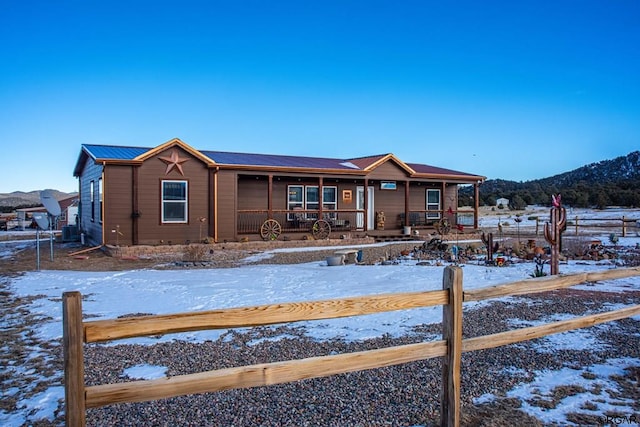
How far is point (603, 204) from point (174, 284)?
51.5 metres

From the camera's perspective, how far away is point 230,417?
11.9 ft

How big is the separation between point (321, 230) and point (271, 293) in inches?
449

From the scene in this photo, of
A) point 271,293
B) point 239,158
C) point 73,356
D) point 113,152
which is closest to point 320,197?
point 239,158

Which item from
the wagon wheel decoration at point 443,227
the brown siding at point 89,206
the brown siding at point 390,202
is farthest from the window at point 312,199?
the brown siding at point 89,206

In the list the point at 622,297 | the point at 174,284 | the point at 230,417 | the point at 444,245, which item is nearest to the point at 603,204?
the point at 444,245

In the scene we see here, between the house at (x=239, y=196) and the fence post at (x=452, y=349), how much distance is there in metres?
14.9

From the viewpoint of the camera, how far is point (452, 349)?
3.37 meters

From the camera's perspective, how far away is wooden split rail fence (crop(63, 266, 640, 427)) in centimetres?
248

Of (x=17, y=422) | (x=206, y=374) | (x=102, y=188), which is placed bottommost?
(x=17, y=422)

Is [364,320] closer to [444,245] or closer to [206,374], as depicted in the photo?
[206,374]

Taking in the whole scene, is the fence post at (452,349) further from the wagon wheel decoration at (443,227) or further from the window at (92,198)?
the wagon wheel decoration at (443,227)

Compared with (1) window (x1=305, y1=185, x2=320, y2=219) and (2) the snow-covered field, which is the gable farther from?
(2) the snow-covered field

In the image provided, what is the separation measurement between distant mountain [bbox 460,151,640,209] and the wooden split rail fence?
2051 inches

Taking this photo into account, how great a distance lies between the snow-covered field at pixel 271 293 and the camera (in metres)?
4.23
